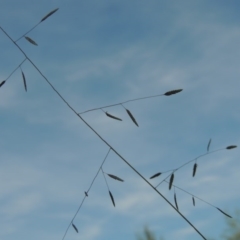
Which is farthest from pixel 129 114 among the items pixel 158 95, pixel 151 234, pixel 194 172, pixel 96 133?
pixel 151 234

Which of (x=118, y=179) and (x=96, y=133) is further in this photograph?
(x=118, y=179)

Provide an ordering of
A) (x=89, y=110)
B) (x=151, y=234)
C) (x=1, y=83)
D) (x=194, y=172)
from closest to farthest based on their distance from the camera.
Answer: (x=89, y=110) < (x=1, y=83) < (x=194, y=172) < (x=151, y=234)

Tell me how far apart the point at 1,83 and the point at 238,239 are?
59.8 feet

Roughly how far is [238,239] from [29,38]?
59.8 ft

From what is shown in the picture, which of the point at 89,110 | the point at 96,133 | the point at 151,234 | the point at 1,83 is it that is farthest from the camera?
the point at 151,234

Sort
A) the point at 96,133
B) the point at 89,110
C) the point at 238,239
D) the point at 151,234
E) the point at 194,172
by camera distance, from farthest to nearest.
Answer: the point at 151,234 → the point at 238,239 → the point at 194,172 → the point at 89,110 → the point at 96,133

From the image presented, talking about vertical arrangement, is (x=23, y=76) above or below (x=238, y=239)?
above

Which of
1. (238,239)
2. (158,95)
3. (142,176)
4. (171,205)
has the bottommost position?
(238,239)

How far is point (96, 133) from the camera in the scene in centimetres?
201

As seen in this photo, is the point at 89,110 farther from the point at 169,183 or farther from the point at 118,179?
the point at 169,183

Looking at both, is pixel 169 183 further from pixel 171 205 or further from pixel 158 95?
pixel 158 95

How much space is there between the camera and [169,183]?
2461 mm

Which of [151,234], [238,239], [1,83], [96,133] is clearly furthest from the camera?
[151,234]

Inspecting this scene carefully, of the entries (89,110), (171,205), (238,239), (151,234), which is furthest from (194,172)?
(151,234)
